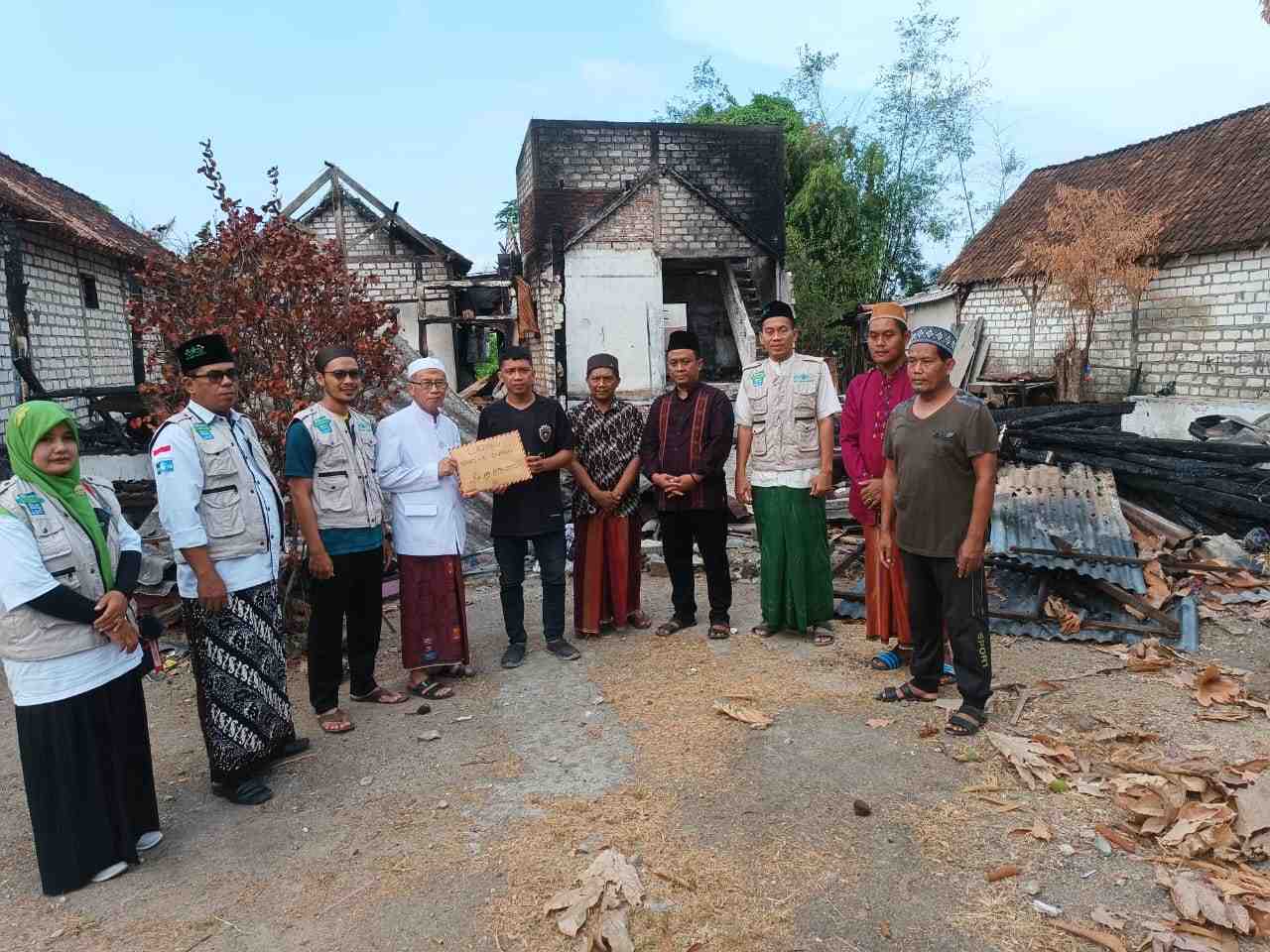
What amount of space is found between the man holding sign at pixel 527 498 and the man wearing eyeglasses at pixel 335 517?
84 cm

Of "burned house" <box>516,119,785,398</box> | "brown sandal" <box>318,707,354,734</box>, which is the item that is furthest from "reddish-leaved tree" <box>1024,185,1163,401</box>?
"brown sandal" <box>318,707,354,734</box>

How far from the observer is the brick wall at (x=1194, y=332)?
13.5 m

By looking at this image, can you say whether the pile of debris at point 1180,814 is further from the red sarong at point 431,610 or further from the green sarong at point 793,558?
the red sarong at point 431,610

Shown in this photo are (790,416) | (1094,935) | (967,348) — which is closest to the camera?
(1094,935)

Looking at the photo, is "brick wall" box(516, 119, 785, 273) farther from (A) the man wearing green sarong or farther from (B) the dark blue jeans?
(B) the dark blue jeans

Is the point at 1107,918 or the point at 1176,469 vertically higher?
the point at 1176,469

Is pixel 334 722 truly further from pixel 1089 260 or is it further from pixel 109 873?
pixel 1089 260

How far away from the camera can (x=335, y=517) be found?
409 centimetres

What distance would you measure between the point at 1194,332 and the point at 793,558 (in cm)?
1321

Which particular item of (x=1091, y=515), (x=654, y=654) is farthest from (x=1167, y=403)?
(x=654, y=654)

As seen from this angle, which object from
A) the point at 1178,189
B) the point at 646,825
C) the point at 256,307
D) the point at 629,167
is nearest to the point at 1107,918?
the point at 646,825

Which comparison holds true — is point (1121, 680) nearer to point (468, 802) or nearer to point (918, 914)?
point (918, 914)

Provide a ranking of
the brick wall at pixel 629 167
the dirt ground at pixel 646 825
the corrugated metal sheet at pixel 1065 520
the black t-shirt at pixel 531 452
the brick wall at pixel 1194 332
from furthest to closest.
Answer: the brick wall at pixel 629 167, the brick wall at pixel 1194 332, the corrugated metal sheet at pixel 1065 520, the black t-shirt at pixel 531 452, the dirt ground at pixel 646 825

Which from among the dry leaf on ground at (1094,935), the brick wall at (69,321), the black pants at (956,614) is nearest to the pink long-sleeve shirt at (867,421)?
the black pants at (956,614)
